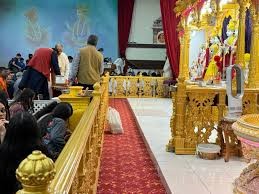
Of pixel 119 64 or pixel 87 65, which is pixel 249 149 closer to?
pixel 87 65

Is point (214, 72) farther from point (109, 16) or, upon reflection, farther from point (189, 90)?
point (109, 16)

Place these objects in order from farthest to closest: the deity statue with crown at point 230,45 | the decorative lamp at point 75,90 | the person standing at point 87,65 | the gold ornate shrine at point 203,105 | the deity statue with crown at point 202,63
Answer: the deity statue with crown at point 202,63
the deity statue with crown at point 230,45
the person standing at point 87,65
the decorative lamp at point 75,90
the gold ornate shrine at point 203,105

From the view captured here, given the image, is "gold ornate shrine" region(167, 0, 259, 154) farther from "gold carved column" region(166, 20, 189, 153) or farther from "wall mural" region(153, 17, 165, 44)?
"wall mural" region(153, 17, 165, 44)

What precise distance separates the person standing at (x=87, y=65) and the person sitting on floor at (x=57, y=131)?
2204 mm

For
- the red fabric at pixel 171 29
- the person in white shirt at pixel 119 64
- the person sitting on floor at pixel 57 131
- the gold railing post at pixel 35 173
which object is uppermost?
the red fabric at pixel 171 29

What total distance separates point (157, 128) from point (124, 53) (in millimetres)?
9158

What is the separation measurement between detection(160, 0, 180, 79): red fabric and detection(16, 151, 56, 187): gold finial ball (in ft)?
36.8

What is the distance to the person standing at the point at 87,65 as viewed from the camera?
6.21 metres

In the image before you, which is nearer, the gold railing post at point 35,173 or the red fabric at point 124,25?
the gold railing post at point 35,173

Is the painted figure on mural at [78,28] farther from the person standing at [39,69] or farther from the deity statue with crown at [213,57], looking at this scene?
the person standing at [39,69]

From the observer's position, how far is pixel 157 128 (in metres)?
7.25

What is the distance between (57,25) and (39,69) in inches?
417

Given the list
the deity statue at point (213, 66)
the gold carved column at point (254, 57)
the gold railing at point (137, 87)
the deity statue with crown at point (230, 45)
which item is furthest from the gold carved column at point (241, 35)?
the gold railing at point (137, 87)

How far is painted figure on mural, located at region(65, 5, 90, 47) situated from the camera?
16.3 metres
